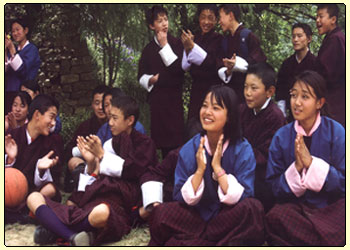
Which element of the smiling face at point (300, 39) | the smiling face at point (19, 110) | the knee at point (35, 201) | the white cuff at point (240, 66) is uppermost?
the smiling face at point (300, 39)

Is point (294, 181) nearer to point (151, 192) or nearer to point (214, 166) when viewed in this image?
point (214, 166)

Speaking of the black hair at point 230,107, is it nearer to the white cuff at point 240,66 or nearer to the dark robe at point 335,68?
the white cuff at point 240,66

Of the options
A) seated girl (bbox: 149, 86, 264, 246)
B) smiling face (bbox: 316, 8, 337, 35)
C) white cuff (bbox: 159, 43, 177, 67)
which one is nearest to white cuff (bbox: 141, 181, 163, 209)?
seated girl (bbox: 149, 86, 264, 246)

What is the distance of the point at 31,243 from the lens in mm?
4836

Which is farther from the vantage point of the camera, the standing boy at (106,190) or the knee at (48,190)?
the knee at (48,190)

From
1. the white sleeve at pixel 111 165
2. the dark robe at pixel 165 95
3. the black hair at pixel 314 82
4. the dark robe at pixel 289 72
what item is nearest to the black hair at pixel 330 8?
the dark robe at pixel 289 72

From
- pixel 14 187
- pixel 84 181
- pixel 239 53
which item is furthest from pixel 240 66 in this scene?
pixel 14 187

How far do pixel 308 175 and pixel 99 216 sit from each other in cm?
168

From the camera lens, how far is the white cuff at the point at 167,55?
6000 mm

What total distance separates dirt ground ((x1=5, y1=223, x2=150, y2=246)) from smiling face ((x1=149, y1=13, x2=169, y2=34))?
7.04ft

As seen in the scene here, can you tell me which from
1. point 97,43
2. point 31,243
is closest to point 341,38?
point 97,43

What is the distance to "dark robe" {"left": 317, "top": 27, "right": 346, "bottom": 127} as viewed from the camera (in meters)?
5.48

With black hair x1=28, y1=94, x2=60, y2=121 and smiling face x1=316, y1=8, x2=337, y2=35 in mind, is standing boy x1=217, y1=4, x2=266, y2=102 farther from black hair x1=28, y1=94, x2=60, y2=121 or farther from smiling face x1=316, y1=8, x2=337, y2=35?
black hair x1=28, y1=94, x2=60, y2=121

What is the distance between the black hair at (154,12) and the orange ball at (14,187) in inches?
80.7
